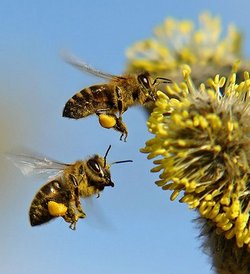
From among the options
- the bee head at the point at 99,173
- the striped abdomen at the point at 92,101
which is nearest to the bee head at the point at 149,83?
the striped abdomen at the point at 92,101

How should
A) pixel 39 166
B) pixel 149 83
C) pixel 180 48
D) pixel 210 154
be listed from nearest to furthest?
1. pixel 210 154
2. pixel 149 83
3. pixel 39 166
4. pixel 180 48

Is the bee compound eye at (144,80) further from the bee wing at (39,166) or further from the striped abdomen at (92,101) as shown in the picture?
the bee wing at (39,166)

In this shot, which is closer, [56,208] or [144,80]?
[144,80]

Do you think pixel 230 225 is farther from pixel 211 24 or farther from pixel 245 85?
pixel 211 24

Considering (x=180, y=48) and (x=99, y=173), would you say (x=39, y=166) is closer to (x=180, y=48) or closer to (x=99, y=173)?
(x=99, y=173)

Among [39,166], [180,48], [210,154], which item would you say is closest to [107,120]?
[39,166]

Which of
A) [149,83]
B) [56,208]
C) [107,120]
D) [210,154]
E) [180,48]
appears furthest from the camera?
[180,48]

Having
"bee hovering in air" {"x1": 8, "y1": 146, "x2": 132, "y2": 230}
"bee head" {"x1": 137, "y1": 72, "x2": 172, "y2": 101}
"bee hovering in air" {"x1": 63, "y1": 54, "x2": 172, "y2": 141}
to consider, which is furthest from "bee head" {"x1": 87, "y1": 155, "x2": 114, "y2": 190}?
"bee head" {"x1": 137, "y1": 72, "x2": 172, "y2": 101}
